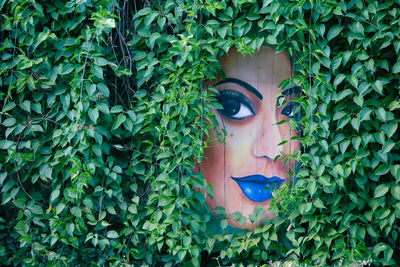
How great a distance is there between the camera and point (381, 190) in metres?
2.48

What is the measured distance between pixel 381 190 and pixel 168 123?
1.40m

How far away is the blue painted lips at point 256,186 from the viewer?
2.76 meters

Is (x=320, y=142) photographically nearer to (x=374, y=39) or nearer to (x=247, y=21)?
(x=374, y=39)

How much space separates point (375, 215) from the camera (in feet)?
8.28

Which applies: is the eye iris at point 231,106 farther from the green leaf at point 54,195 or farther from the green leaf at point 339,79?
the green leaf at point 54,195

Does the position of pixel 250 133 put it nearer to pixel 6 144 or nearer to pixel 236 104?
pixel 236 104

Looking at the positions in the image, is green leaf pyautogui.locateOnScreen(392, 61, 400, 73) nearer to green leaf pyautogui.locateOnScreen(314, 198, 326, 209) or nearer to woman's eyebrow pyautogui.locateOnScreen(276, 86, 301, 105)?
woman's eyebrow pyautogui.locateOnScreen(276, 86, 301, 105)

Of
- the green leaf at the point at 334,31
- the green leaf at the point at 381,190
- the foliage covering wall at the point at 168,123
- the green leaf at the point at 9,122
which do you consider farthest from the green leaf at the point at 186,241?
the green leaf at the point at 334,31

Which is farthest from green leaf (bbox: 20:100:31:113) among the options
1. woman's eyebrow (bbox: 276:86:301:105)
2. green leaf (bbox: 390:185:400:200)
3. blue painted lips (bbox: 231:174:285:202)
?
green leaf (bbox: 390:185:400:200)

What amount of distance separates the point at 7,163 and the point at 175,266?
4.27ft

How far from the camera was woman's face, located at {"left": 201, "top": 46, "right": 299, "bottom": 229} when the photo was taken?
2.71 metres

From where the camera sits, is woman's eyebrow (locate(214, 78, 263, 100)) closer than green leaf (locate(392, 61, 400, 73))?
No

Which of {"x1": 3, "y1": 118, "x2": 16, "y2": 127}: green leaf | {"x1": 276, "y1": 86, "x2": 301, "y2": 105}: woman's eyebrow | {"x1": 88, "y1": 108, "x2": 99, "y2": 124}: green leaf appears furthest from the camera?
{"x1": 276, "y1": 86, "x2": 301, "y2": 105}: woman's eyebrow

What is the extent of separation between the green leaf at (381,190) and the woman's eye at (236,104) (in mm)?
932
